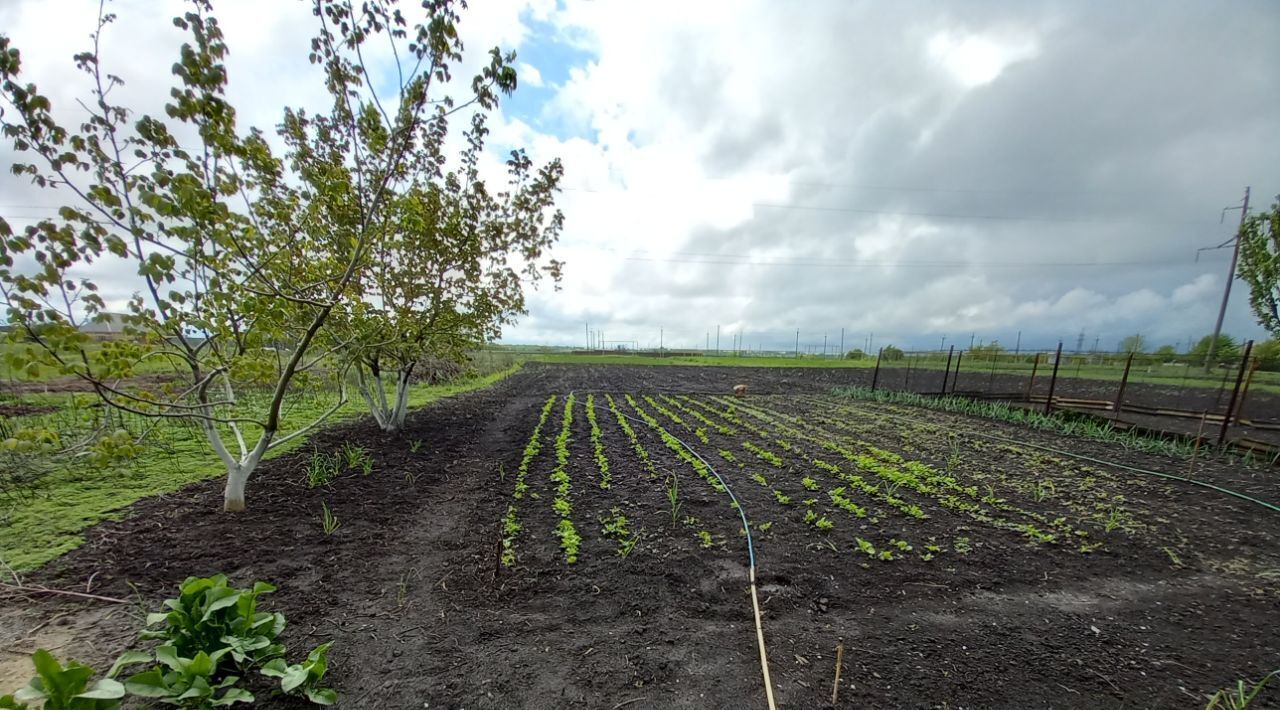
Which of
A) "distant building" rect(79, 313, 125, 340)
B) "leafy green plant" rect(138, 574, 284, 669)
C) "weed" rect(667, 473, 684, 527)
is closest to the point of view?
"leafy green plant" rect(138, 574, 284, 669)

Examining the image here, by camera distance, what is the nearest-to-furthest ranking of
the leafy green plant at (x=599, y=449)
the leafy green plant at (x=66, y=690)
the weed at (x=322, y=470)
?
the leafy green plant at (x=66, y=690) < the weed at (x=322, y=470) < the leafy green plant at (x=599, y=449)

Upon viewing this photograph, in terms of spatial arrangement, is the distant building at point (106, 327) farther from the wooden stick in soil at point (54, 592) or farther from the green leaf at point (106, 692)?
the green leaf at point (106, 692)

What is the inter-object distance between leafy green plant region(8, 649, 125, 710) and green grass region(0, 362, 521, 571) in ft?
7.36

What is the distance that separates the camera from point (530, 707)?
7.23ft

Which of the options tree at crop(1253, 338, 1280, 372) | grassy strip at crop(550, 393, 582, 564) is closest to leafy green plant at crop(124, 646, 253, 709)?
grassy strip at crop(550, 393, 582, 564)

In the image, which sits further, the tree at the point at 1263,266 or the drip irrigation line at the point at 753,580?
the tree at the point at 1263,266

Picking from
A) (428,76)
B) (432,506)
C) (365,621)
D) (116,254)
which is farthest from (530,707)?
(428,76)

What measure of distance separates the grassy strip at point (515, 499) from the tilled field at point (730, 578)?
46 millimetres

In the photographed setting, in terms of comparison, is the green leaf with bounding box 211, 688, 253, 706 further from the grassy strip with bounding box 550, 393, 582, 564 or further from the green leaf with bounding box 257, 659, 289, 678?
the grassy strip with bounding box 550, 393, 582, 564

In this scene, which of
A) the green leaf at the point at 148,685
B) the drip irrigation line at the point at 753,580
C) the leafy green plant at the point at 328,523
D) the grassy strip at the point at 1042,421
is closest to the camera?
the green leaf at the point at 148,685

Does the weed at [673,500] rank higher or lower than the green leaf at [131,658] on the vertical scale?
lower

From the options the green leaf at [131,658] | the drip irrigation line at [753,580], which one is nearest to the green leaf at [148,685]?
the green leaf at [131,658]

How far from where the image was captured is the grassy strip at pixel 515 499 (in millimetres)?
3763

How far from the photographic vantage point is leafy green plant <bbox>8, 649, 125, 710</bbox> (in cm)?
167
